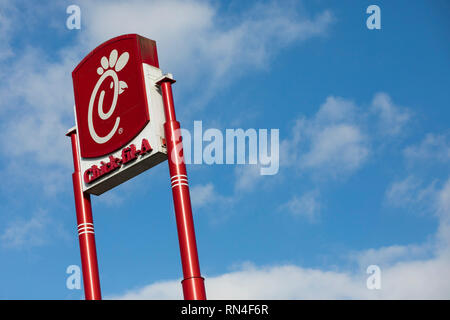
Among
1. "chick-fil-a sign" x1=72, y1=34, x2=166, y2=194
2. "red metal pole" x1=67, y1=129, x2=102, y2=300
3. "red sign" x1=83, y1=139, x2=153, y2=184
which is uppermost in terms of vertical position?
"chick-fil-a sign" x1=72, y1=34, x2=166, y2=194

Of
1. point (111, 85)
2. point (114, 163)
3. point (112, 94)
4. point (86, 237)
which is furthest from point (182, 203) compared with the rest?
point (111, 85)

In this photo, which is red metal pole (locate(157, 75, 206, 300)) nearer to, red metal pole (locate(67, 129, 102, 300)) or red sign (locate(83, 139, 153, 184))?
red sign (locate(83, 139, 153, 184))

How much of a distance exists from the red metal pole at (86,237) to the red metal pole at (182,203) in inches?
163

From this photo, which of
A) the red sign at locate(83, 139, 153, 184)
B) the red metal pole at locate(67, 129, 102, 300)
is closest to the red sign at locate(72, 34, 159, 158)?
the red sign at locate(83, 139, 153, 184)

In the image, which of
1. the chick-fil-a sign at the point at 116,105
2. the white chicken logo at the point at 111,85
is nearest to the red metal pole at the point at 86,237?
the chick-fil-a sign at the point at 116,105

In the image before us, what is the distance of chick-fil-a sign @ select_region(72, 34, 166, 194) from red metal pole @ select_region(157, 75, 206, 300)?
55 centimetres

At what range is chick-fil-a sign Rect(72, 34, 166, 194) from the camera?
22.1 metres

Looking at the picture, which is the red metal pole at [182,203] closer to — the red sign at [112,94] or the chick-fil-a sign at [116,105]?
the chick-fil-a sign at [116,105]

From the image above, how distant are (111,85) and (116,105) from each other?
81 centimetres

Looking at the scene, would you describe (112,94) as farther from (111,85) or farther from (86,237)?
(86,237)

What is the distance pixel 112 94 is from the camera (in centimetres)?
2355

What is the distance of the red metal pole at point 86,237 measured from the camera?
22.4 m
